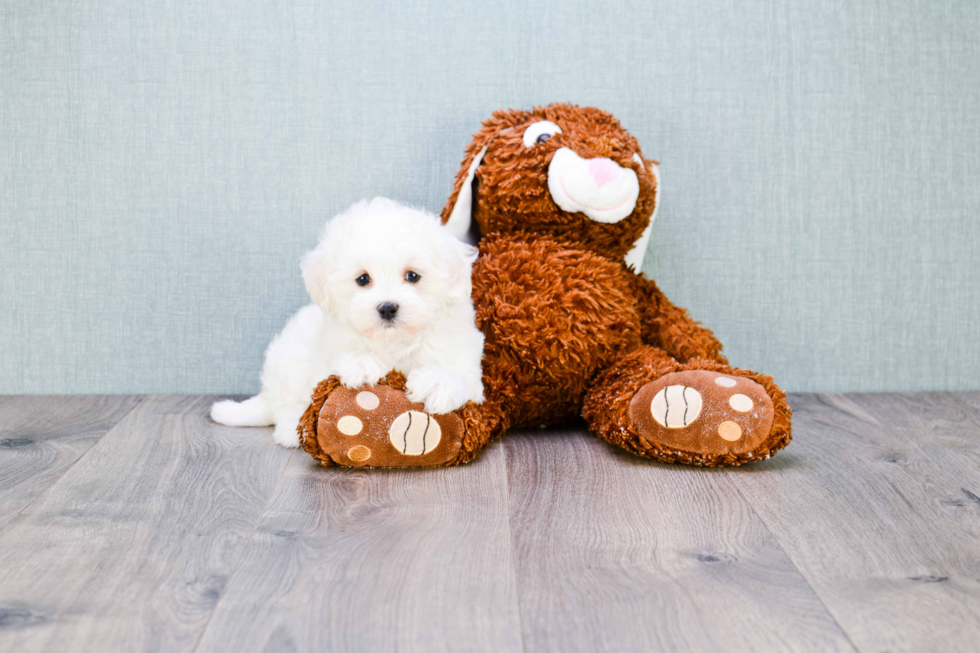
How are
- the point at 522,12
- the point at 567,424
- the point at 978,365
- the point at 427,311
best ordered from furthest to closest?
the point at 978,365 → the point at 522,12 → the point at 567,424 → the point at 427,311

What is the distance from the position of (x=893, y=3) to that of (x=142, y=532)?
72.5 inches

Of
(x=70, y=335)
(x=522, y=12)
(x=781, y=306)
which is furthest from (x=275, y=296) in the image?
(x=781, y=306)

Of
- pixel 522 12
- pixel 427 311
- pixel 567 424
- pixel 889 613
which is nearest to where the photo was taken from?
pixel 889 613

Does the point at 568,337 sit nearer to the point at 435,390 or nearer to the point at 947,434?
the point at 435,390

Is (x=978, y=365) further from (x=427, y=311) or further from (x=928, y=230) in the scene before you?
(x=427, y=311)

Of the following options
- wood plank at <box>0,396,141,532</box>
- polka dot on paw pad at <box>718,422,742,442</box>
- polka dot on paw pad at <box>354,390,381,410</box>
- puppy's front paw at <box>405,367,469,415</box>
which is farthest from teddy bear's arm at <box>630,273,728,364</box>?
wood plank at <box>0,396,141,532</box>

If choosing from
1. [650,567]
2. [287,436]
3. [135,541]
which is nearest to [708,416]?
[650,567]

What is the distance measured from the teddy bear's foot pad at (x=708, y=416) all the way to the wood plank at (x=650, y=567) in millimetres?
49

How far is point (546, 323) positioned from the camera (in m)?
1.45

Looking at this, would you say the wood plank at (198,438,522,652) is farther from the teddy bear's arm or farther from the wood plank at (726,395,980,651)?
the teddy bear's arm

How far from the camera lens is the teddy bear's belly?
1448 mm

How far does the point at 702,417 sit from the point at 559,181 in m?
0.50

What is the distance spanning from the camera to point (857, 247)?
183 centimetres

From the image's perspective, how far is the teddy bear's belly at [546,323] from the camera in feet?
4.75
